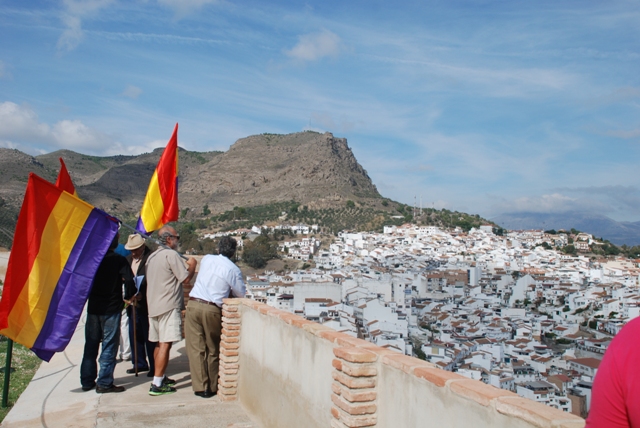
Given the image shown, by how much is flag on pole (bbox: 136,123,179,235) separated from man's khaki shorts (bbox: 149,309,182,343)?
213cm

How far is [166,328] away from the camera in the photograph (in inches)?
197

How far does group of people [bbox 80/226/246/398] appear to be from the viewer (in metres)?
4.97

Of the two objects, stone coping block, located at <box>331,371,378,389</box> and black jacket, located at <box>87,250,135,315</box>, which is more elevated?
black jacket, located at <box>87,250,135,315</box>

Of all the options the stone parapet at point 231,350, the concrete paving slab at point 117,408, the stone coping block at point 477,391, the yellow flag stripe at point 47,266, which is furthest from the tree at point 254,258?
the stone coping block at point 477,391

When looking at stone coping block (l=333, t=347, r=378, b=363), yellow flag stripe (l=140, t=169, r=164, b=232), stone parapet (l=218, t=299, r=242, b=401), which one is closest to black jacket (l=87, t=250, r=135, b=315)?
stone parapet (l=218, t=299, r=242, b=401)

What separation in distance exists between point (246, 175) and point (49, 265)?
113m

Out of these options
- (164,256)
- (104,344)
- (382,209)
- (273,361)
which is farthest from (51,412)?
(382,209)

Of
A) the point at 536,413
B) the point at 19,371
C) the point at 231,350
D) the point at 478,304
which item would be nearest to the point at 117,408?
the point at 231,350

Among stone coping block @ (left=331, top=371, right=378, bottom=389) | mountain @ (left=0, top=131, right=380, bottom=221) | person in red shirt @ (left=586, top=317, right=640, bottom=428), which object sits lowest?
stone coping block @ (left=331, top=371, right=378, bottom=389)

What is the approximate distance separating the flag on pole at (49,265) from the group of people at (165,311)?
0.28m

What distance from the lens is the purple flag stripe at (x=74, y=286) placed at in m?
4.56

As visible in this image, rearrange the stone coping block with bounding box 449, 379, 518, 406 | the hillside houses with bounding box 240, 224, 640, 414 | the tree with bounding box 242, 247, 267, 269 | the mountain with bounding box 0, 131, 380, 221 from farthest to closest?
the mountain with bounding box 0, 131, 380, 221 → the tree with bounding box 242, 247, 267, 269 → the hillside houses with bounding box 240, 224, 640, 414 → the stone coping block with bounding box 449, 379, 518, 406

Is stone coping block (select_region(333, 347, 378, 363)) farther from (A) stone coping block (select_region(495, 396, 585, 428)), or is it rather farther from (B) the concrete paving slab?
(B) the concrete paving slab

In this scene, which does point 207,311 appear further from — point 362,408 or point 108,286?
point 362,408
